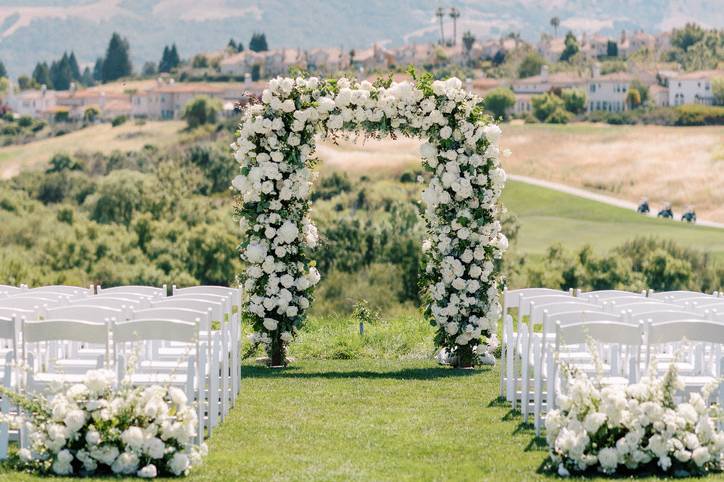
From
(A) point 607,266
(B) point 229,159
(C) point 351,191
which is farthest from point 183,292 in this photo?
(B) point 229,159

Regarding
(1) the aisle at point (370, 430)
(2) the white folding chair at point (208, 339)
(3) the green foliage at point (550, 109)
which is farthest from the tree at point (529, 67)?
(2) the white folding chair at point (208, 339)

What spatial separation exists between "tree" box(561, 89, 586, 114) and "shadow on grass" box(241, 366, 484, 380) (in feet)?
424

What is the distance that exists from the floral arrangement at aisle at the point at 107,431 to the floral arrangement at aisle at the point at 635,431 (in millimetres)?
2389

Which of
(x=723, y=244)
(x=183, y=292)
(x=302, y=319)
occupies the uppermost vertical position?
(x=183, y=292)

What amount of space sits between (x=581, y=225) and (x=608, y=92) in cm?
8235

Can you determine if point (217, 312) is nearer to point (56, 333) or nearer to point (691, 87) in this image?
point (56, 333)

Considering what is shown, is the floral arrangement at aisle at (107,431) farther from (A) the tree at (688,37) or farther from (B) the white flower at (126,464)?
(A) the tree at (688,37)

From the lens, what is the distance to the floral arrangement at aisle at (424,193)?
46.6 ft

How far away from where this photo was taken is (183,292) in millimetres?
11750

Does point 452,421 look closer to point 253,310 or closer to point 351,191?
point 253,310

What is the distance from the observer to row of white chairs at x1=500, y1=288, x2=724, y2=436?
904 centimetres

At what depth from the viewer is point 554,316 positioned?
904 cm

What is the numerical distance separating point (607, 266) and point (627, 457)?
42812 mm

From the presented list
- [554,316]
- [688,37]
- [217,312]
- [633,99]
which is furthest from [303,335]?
[688,37]
